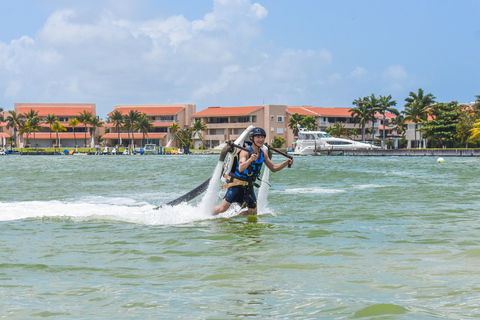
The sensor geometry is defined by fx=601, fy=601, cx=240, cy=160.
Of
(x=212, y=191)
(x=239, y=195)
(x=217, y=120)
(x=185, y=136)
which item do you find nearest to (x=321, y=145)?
(x=217, y=120)

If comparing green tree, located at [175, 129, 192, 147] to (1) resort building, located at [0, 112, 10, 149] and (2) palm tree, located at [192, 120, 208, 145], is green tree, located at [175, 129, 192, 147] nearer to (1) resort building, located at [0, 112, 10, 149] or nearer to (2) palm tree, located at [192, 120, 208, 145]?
(2) palm tree, located at [192, 120, 208, 145]

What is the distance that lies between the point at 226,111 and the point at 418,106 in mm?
38792

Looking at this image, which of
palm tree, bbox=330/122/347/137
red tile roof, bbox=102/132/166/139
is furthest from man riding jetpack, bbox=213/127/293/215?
red tile roof, bbox=102/132/166/139

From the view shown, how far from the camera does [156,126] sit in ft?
419

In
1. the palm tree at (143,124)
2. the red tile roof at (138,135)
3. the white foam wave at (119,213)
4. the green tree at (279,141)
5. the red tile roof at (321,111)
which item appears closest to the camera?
the white foam wave at (119,213)

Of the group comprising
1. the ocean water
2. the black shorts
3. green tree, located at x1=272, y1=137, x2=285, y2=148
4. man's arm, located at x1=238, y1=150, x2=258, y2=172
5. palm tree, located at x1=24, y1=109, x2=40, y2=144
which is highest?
palm tree, located at x1=24, y1=109, x2=40, y2=144

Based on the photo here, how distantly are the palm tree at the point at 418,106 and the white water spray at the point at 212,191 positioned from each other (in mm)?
93247

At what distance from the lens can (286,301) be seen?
6121 mm

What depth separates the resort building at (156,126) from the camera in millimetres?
126938

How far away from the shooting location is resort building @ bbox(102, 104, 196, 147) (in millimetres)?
126938

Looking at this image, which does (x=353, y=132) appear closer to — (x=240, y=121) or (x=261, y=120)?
(x=261, y=120)

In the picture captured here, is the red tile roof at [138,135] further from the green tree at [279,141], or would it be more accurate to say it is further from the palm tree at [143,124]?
the green tree at [279,141]

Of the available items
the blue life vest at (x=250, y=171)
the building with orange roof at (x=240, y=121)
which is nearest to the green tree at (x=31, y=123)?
the building with orange roof at (x=240, y=121)

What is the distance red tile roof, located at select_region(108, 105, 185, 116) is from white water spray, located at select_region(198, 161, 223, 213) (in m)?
116
